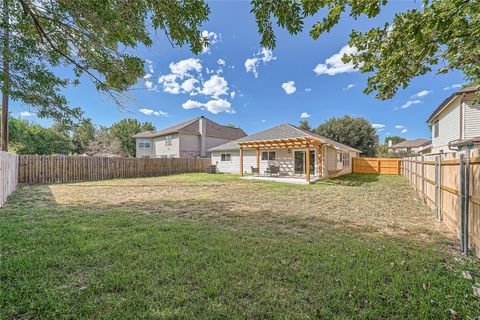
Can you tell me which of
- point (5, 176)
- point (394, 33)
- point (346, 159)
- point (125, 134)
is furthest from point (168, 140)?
point (394, 33)

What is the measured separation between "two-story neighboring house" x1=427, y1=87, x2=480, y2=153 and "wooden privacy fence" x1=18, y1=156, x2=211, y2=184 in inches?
766

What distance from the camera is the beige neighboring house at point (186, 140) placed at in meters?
26.1

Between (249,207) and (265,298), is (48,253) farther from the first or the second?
(249,207)

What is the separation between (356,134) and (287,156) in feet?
56.0

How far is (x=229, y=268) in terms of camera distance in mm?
2896

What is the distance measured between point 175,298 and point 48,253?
247 cm

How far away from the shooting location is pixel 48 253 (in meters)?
3.24

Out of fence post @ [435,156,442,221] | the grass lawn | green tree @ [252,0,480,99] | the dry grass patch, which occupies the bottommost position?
the dry grass patch

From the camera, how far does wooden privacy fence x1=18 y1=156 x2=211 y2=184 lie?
12266mm

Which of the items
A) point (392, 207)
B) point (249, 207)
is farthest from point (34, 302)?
point (392, 207)

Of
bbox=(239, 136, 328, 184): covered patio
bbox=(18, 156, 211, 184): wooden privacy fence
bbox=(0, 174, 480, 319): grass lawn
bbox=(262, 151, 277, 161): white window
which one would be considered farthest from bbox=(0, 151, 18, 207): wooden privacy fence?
bbox=(262, 151, 277, 161): white window

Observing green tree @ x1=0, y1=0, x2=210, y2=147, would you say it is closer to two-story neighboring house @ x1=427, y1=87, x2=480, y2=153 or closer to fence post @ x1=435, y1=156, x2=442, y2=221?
fence post @ x1=435, y1=156, x2=442, y2=221

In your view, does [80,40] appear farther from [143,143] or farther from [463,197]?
[143,143]

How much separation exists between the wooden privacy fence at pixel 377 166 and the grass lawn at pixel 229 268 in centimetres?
1703
